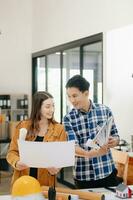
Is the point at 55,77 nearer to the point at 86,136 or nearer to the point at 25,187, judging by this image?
the point at 86,136

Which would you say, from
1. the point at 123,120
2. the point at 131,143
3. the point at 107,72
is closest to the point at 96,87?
the point at 107,72

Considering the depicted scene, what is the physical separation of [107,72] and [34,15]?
354cm

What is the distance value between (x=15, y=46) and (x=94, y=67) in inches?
112

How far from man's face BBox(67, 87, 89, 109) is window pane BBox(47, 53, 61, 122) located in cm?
414

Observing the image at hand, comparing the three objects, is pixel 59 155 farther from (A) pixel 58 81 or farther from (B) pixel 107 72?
(A) pixel 58 81

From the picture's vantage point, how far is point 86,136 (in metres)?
2.72

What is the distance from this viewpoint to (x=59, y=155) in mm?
2234

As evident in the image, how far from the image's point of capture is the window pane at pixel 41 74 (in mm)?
7674

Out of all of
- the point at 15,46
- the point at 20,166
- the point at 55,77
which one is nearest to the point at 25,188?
the point at 20,166

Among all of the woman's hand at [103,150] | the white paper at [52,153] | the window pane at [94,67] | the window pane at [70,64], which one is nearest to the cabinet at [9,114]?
the window pane at [70,64]

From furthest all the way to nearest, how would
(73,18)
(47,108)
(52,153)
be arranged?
(73,18) → (47,108) → (52,153)

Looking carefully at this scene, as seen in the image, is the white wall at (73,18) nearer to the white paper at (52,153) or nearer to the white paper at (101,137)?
the white paper at (101,137)

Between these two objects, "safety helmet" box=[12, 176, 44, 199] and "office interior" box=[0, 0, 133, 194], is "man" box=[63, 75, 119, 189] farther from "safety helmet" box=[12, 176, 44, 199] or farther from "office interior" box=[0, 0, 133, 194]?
"office interior" box=[0, 0, 133, 194]

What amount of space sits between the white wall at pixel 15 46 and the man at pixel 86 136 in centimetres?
527
